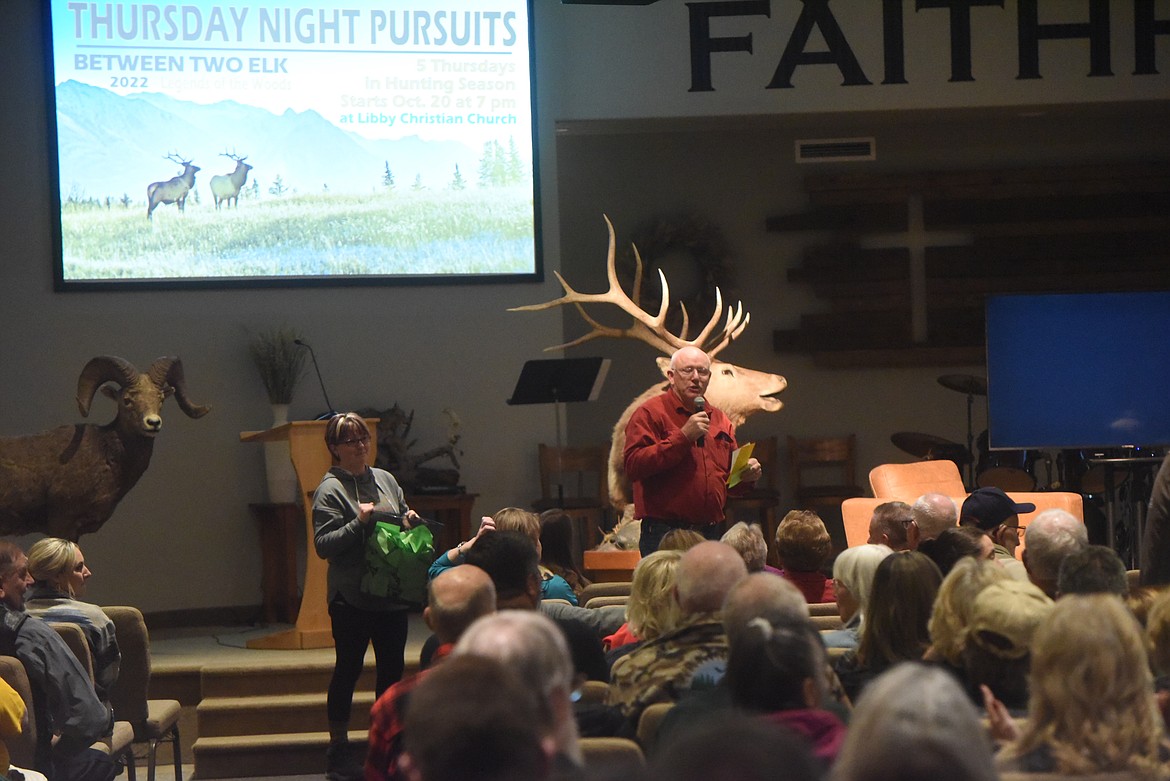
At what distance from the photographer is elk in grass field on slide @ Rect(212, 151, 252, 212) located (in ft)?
27.2

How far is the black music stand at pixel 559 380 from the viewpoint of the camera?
7.25 metres

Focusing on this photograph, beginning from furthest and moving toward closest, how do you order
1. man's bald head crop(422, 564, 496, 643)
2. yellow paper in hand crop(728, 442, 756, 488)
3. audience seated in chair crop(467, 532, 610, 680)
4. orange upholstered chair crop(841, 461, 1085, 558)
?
orange upholstered chair crop(841, 461, 1085, 558), yellow paper in hand crop(728, 442, 756, 488), audience seated in chair crop(467, 532, 610, 680), man's bald head crop(422, 564, 496, 643)

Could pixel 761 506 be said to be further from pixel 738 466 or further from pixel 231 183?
pixel 231 183

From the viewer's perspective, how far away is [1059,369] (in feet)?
23.8

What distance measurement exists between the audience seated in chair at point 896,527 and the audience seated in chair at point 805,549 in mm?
217

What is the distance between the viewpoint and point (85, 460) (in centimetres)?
684

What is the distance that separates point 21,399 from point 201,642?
1.91 meters

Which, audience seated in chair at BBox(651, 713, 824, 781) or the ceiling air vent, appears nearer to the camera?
audience seated in chair at BBox(651, 713, 824, 781)

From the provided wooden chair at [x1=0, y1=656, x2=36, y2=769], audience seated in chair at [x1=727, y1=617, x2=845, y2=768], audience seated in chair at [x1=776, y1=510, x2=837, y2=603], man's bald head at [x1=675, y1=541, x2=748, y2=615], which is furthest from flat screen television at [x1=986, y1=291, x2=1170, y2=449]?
audience seated in chair at [x1=727, y1=617, x2=845, y2=768]

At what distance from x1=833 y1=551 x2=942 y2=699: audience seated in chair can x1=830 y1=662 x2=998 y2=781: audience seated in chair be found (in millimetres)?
1454

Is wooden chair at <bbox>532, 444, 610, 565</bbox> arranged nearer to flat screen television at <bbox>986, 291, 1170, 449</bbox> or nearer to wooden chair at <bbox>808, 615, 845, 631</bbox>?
flat screen television at <bbox>986, 291, 1170, 449</bbox>

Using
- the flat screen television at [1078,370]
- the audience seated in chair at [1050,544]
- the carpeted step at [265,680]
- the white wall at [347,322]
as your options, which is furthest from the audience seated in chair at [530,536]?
the white wall at [347,322]

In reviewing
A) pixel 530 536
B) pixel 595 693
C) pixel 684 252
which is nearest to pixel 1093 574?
pixel 595 693

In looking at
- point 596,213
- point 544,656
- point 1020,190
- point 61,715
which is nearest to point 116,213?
point 596,213
